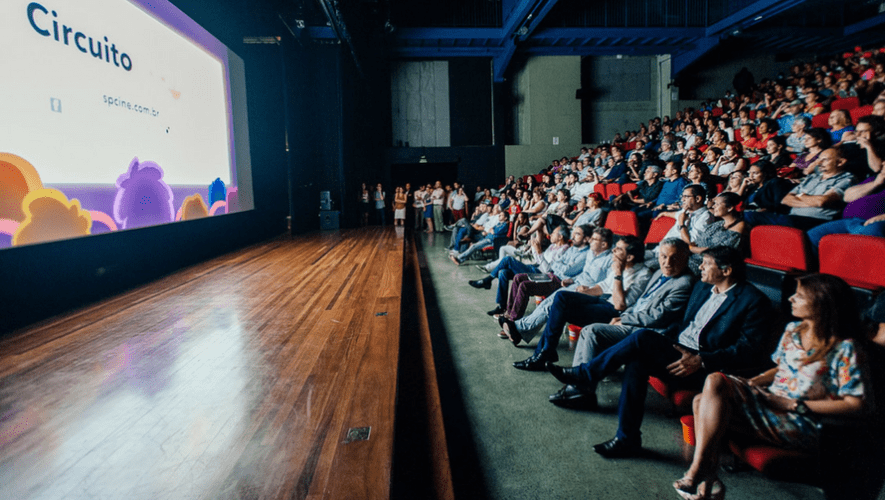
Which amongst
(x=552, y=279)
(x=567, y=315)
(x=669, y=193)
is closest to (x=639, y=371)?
(x=567, y=315)

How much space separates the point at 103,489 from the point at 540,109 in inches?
Result: 469

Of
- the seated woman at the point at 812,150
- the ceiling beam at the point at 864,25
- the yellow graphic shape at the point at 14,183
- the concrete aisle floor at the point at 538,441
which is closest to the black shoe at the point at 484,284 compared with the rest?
the concrete aisle floor at the point at 538,441

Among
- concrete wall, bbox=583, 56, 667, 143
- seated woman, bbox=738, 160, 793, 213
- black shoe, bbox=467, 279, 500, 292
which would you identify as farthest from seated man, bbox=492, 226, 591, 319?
concrete wall, bbox=583, 56, 667, 143

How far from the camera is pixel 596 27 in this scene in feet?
30.5

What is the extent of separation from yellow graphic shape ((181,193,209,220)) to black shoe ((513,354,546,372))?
3876 millimetres

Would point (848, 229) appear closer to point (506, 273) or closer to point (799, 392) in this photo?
point (799, 392)

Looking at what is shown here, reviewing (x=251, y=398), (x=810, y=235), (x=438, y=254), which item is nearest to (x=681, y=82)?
(x=438, y=254)

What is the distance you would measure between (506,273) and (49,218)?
3.31m

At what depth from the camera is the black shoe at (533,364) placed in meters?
2.56

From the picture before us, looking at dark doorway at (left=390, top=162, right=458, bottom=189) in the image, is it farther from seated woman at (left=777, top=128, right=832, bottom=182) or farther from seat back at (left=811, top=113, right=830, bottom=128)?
seated woman at (left=777, top=128, right=832, bottom=182)

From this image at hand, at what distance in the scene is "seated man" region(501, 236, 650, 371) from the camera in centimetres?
256

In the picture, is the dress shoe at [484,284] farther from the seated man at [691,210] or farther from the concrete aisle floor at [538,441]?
the seated man at [691,210]

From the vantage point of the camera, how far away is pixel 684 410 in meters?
1.84

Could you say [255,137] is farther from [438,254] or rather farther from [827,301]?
[827,301]
